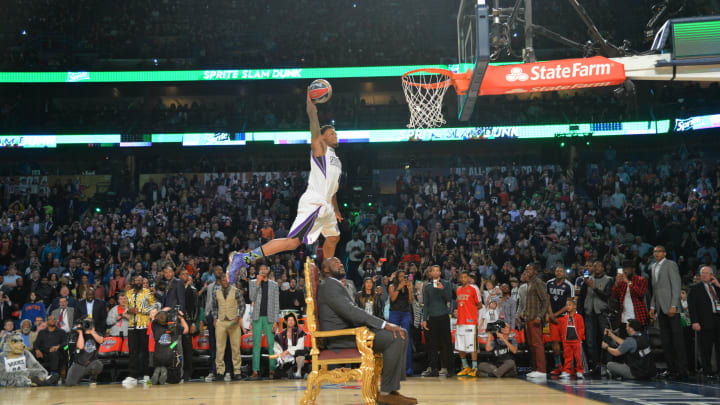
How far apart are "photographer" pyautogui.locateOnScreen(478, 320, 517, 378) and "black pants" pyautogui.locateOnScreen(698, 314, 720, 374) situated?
2915 mm

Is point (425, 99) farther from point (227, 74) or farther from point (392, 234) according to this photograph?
point (227, 74)

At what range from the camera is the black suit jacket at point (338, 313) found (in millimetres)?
6293

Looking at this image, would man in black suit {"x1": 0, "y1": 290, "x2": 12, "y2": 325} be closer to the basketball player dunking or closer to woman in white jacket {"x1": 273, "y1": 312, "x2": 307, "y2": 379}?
woman in white jacket {"x1": 273, "y1": 312, "x2": 307, "y2": 379}

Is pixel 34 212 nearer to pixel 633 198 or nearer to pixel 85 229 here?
pixel 85 229

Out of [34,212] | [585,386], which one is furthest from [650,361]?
[34,212]

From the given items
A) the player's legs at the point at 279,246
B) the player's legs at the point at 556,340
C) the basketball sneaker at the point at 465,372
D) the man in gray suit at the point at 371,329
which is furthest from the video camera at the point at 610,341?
the player's legs at the point at 279,246

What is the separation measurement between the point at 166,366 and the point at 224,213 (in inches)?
398

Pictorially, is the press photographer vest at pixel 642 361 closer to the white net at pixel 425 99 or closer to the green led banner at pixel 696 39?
the green led banner at pixel 696 39

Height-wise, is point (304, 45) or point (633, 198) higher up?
point (304, 45)

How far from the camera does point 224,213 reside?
2023 cm

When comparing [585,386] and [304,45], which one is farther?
[304,45]

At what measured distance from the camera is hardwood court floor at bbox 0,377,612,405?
718cm

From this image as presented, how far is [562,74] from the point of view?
8648 mm

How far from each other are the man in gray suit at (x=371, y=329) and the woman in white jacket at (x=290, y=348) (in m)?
4.67
